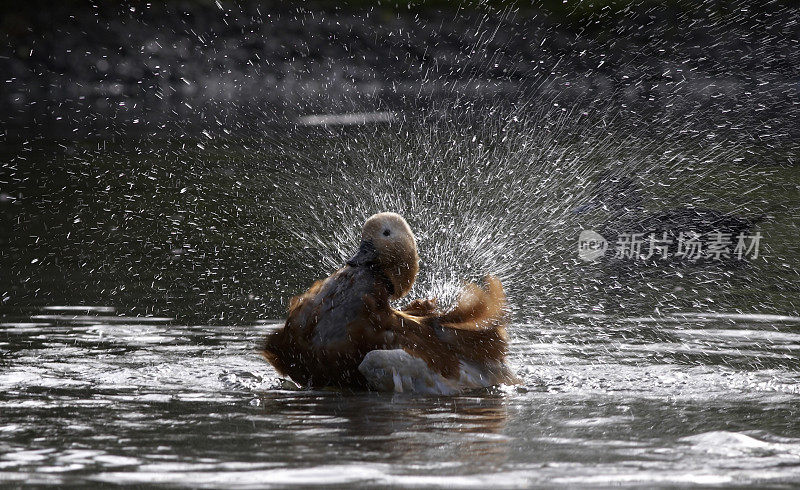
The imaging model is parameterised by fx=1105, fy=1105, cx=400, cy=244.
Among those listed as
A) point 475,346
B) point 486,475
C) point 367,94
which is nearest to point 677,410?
point 475,346

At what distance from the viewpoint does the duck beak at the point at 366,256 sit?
20.9 feet

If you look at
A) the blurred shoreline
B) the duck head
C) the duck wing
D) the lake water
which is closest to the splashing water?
the lake water

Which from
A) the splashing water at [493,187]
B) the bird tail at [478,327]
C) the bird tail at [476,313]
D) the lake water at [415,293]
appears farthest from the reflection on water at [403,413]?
the splashing water at [493,187]

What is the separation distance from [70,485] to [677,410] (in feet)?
10.0

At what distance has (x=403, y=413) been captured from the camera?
18.2 ft

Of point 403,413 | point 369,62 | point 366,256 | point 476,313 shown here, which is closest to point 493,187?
point 476,313

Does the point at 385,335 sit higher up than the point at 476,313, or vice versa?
the point at 476,313

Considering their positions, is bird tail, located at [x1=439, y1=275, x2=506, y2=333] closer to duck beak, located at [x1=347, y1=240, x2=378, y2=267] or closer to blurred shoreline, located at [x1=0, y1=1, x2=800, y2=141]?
duck beak, located at [x1=347, y1=240, x2=378, y2=267]

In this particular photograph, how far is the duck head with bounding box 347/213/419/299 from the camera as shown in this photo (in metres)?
6.34

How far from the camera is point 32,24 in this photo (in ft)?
70.2

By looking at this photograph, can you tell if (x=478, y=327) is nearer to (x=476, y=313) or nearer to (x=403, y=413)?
(x=476, y=313)

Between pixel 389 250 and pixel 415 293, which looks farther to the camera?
pixel 415 293

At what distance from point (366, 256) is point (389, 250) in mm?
144

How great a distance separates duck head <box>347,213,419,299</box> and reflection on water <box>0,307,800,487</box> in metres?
0.77
